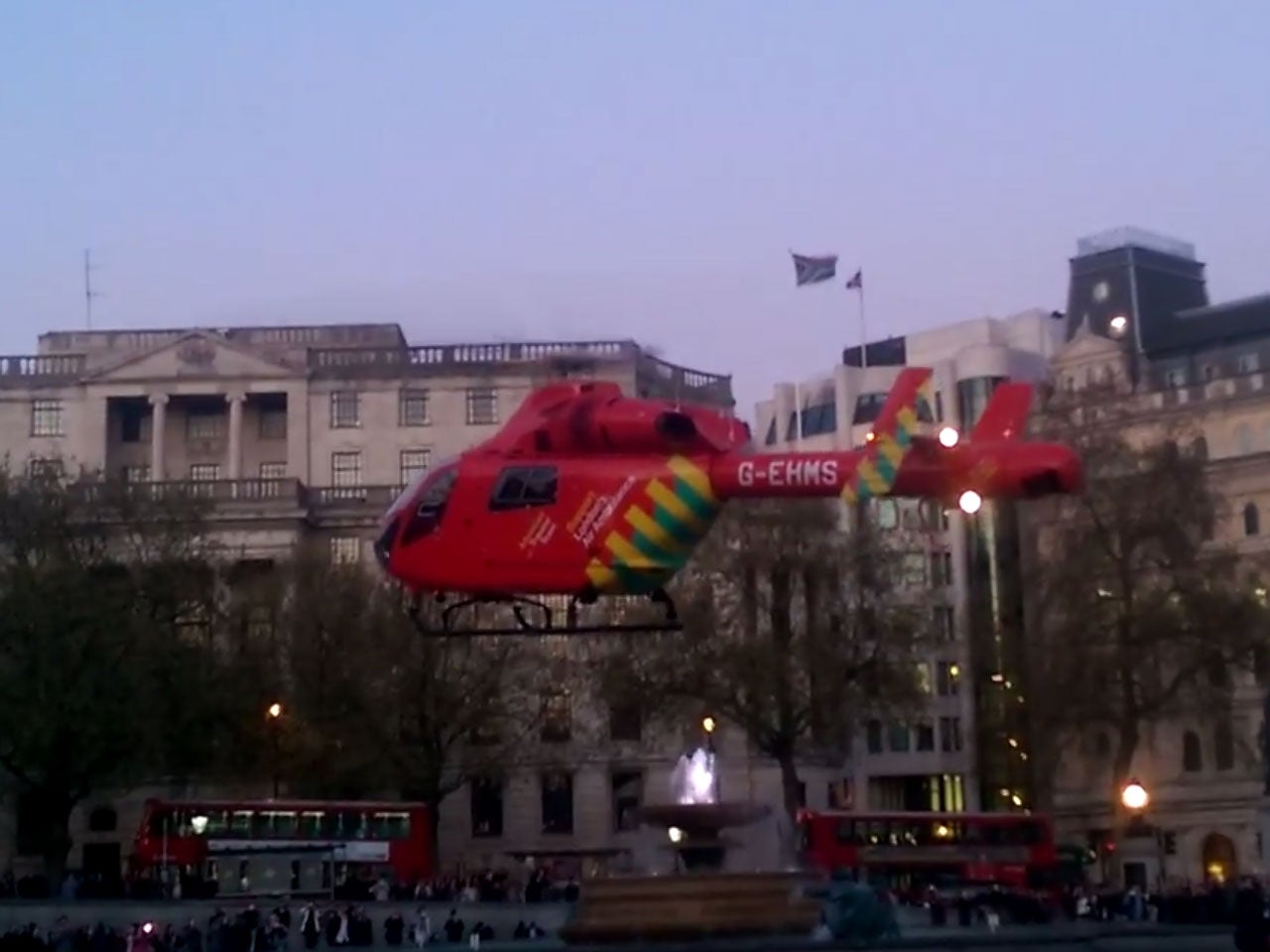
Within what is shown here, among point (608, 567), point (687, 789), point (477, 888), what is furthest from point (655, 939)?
point (687, 789)

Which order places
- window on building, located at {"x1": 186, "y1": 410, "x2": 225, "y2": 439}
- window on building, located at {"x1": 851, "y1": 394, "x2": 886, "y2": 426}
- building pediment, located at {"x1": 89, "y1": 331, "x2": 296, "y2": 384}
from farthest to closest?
window on building, located at {"x1": 851, "y1": 394, "x2": 886, "y2": 426} → window on building, located at {"x1": 186, "y1": 410, "x2": 225, "y2": 439} → building pediment, located at {"x1": 89, "y1": 331, "x2": 296, "y2": 384}

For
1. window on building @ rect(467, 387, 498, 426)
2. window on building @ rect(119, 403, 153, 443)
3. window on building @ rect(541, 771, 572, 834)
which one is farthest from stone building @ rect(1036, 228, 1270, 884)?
window on building @ rect(119, 403, 153, 443)

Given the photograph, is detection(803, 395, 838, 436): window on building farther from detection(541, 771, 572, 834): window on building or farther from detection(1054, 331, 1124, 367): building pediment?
detection(541, 771, 572, 834): window on building

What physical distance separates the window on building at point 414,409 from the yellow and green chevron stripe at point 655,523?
63.7 metres

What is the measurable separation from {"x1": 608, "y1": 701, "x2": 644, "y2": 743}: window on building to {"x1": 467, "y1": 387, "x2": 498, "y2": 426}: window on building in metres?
15.6

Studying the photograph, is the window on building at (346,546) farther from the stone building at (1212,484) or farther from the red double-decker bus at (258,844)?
the stone building at (1212,484)

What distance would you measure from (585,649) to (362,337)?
26250 mm

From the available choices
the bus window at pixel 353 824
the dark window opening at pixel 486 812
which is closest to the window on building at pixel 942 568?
the dark window opening at pixel 486 812

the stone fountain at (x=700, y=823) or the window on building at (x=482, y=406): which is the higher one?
the window on building at (x=482, y=406)

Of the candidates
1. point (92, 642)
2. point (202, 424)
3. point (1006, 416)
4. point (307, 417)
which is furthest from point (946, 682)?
point (1006, 416)

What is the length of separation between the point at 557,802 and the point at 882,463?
61177mm

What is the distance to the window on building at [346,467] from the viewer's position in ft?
293

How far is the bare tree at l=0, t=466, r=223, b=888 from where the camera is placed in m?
59.3

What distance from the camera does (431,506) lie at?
89.4 ft
